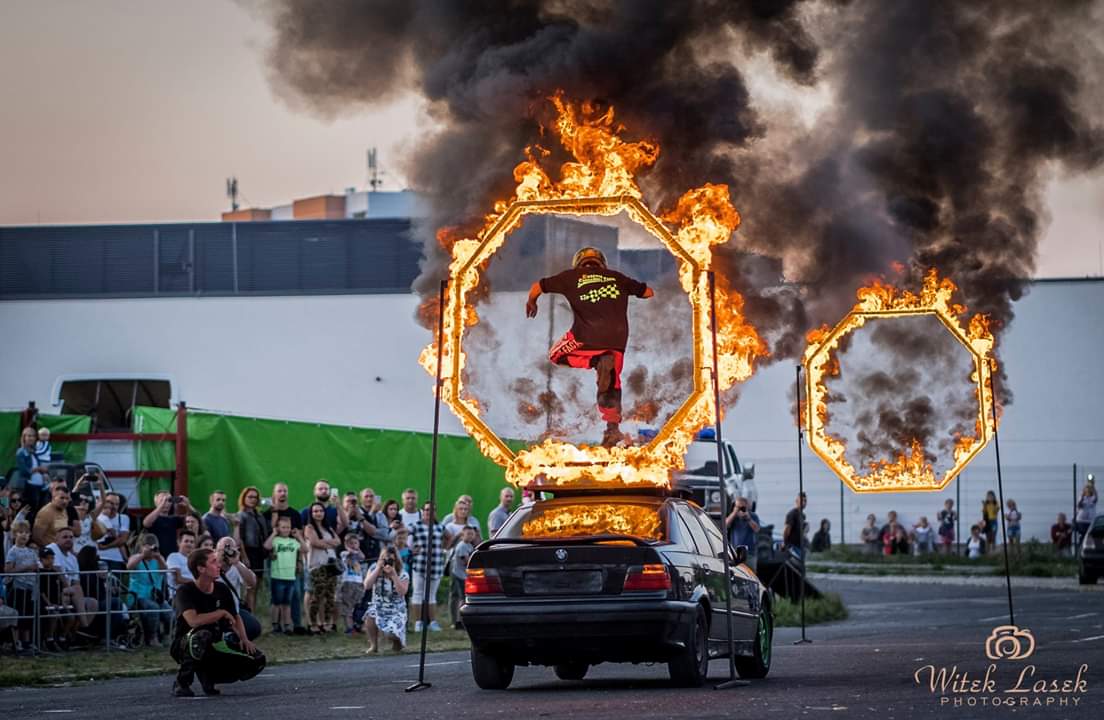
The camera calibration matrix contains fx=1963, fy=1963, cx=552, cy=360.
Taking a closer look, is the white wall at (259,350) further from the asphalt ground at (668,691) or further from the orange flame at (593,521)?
the orange flame at (593,521)

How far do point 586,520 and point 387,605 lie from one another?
6006 mm

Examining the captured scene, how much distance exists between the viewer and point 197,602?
49.9 ft

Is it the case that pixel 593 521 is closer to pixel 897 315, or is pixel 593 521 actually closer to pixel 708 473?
pixel 897 315

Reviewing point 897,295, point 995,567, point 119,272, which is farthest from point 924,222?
point 119,272

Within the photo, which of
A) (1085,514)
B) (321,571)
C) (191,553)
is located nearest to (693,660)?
(191,553)

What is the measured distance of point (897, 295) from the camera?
2602cm

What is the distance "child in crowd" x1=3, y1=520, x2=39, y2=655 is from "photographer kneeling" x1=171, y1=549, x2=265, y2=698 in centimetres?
425

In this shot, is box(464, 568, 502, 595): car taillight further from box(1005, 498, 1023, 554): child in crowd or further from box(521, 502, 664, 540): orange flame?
box(1005, 498, 1023, 554): child in crowd

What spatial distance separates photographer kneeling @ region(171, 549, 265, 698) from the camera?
15.0 metres

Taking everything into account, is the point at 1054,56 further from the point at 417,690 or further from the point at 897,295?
the point at 417,690

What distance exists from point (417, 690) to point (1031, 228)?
13.9 meters

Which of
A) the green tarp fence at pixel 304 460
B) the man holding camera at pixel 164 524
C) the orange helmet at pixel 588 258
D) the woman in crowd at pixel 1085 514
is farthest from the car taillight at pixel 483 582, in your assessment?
the woman in crowd at pixel 1085 514

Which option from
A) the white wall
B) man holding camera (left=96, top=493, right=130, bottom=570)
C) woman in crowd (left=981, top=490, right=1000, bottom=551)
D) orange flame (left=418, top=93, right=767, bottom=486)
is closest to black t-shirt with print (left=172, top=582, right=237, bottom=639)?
orange flame (left=418, top=93, right=767, bottom=486)

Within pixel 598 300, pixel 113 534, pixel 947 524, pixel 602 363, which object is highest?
pixel 598 300
